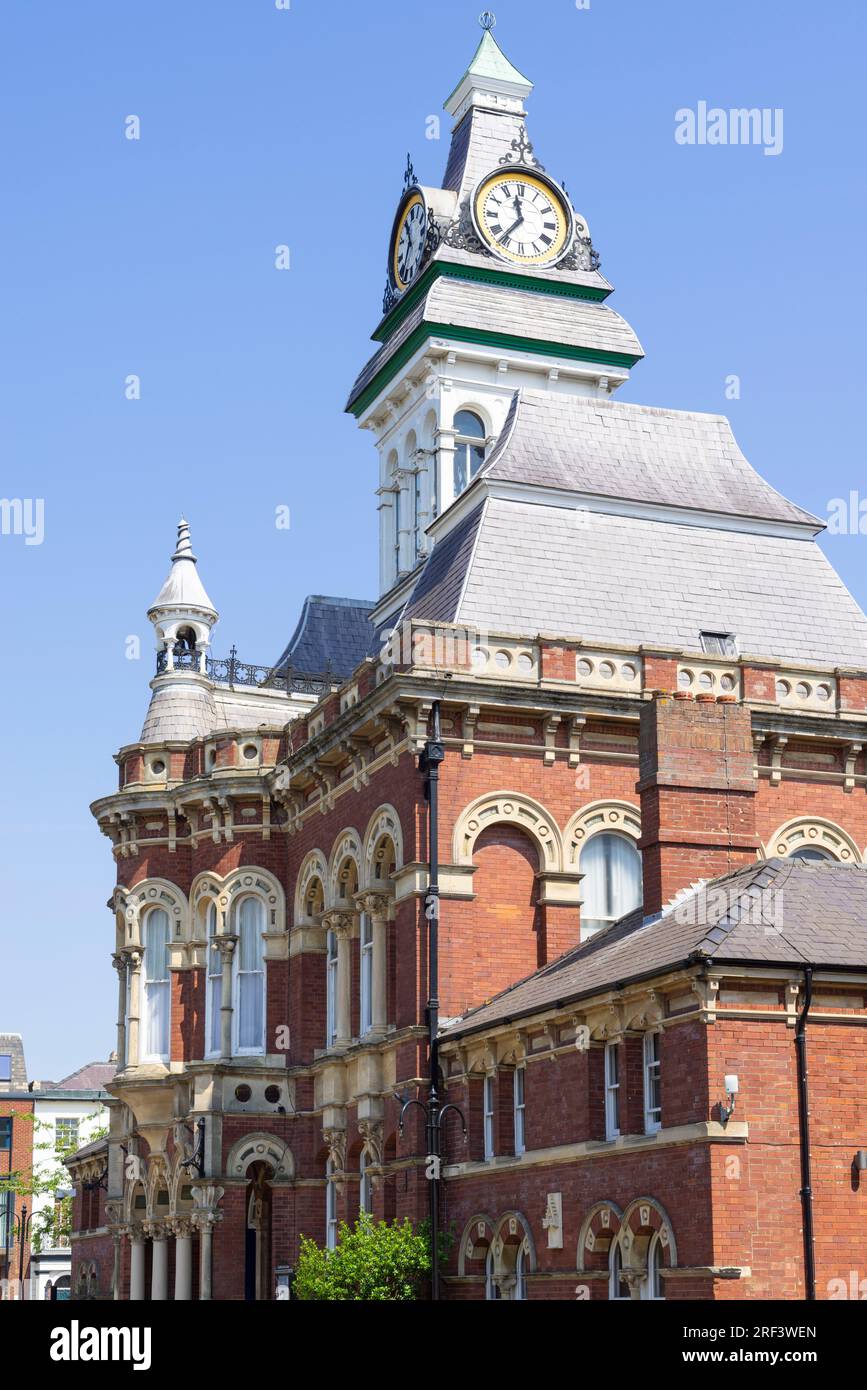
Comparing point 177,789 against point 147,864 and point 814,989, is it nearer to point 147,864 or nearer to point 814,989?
point 147,864

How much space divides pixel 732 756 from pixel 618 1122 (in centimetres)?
615

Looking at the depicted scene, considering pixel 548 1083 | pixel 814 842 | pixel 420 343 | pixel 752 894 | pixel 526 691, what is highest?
pixel 420 343

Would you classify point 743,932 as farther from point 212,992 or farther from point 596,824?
point 212,992

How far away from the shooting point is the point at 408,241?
193ft

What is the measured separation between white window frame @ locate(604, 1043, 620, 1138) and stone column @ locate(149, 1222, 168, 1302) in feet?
61.6

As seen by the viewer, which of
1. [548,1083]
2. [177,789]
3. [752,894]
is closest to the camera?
[752,894]

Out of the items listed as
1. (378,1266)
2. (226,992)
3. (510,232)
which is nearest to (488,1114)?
(378,1266)

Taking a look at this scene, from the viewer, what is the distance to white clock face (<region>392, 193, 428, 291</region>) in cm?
5747

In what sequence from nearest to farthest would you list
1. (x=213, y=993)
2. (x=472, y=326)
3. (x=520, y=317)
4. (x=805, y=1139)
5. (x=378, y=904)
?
(x=805, y=1139) < (x=378, y=904) < (x=213, y=993) < (x=472, y=326) < (x=520, y=317)

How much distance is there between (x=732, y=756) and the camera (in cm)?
2869

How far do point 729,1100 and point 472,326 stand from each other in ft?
117

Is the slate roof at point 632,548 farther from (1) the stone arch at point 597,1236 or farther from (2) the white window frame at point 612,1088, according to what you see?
(1) the stone arch at point 597,1236

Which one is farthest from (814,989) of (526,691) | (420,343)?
(420,343)
